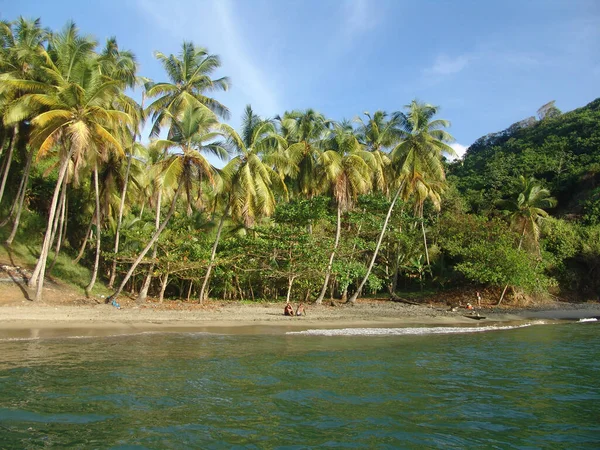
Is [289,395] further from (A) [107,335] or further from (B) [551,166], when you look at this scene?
(B) [551,166]

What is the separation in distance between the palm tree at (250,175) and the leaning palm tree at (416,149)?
835 cm

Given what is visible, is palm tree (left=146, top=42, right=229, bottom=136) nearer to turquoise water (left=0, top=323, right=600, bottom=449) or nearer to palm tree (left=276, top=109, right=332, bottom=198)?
palm tree (left=276, top=109, right=332, bottom=198)

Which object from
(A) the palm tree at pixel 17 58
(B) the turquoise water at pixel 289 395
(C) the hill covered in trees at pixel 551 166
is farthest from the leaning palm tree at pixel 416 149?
(A) the palm tree at pixel 17 58

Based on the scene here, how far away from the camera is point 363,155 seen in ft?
91.2

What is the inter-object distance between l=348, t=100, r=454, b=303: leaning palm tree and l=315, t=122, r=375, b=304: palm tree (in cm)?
207

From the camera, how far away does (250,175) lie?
22.0 metres

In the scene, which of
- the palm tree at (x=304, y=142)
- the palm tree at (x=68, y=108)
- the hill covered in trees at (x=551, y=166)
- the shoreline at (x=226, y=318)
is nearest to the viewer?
the shoreline at (x=226, y=318)

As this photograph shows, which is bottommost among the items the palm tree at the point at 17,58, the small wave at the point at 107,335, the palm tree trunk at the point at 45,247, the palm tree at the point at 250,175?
the small wave at the point at 107,335

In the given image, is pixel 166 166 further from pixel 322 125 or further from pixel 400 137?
pixel 400 137

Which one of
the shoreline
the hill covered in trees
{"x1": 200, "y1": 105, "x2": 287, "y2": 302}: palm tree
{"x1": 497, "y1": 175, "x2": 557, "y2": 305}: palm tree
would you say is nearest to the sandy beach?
the shoreline

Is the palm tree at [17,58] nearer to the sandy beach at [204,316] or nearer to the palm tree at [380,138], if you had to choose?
the sandy beach at [204,316]

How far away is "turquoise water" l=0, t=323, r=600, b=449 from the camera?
688 centimetres

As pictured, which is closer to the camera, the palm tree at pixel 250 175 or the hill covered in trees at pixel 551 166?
the palm tree at pixel 250 175

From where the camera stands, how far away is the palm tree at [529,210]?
32.0 metres
